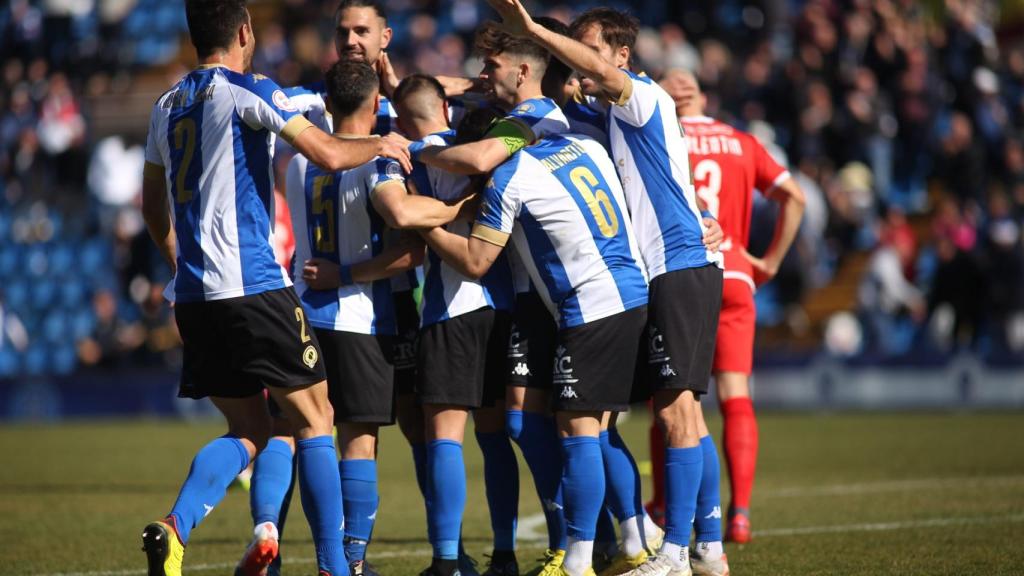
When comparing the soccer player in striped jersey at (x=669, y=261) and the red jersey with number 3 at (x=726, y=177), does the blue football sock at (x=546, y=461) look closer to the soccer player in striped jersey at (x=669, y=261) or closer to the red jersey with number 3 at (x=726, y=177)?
Result: the soccer player in striped jersey at (x=669, y=261)

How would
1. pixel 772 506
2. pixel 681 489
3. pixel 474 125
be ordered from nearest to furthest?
1. pixel 681 489
2. pixel 474 125
3. pixel 772 506

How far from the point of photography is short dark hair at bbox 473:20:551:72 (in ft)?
20.0

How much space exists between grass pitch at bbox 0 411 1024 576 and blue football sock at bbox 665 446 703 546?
1.74 ft

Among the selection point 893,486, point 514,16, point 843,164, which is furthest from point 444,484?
point 843,164

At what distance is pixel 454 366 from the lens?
6.11m

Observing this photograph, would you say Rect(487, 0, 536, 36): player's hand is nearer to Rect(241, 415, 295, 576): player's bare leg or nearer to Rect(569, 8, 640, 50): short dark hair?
Rect(569, 8, 640, 50): short dark hair

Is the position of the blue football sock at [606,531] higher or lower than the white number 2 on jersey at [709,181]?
lower

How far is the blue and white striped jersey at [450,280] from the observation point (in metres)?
6.20

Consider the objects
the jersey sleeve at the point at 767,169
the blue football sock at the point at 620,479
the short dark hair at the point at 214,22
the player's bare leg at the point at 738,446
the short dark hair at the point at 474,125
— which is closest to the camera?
the short dark hair at the point at 214,22

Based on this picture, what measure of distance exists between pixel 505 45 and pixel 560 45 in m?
0.53

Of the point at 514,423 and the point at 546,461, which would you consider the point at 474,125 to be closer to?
the point at 514,423

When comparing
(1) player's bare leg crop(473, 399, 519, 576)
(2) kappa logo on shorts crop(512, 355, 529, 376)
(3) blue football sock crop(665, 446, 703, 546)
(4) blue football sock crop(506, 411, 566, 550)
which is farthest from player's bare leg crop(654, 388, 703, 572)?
(1) player's bare leg crop(473, 399, 519, 576)

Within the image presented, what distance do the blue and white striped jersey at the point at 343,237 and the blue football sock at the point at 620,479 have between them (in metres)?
1.14

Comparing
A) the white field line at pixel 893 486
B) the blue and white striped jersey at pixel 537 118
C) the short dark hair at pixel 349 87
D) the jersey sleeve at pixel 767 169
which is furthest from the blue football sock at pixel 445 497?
the white field line at pixel 893 486
